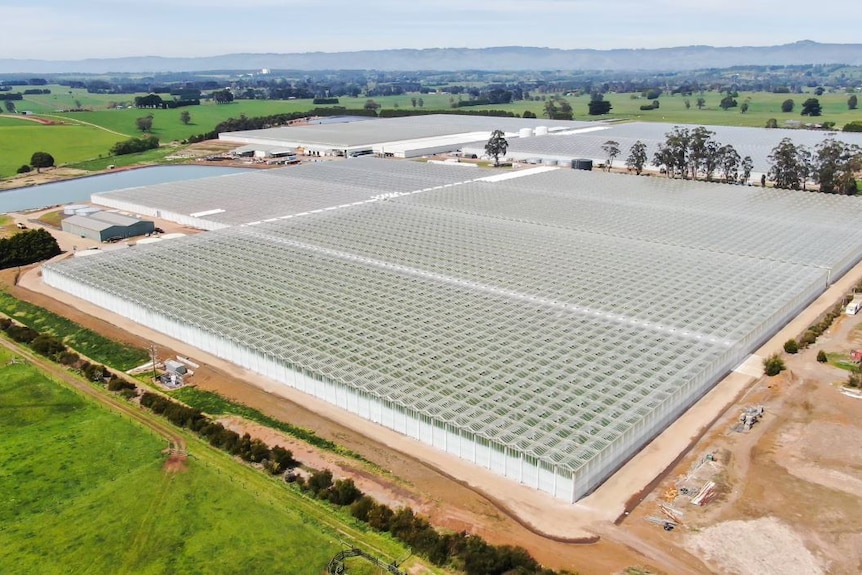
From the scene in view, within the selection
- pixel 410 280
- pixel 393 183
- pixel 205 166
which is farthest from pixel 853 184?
pixel 205 166

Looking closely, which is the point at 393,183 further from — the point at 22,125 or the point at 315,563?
the point at 22,125

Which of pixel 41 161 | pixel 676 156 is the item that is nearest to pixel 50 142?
pixel 41 161

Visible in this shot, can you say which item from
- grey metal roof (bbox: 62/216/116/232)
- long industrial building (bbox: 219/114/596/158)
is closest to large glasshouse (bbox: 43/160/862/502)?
grey metal roof (bbox: 62/216/116/232)

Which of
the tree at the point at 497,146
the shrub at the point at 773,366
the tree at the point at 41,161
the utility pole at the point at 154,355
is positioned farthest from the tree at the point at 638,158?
the tree at the point at 41,161

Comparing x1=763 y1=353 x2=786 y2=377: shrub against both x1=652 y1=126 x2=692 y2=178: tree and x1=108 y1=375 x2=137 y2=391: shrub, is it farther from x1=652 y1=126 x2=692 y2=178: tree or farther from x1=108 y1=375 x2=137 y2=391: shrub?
x1=652 y1=126 x2=692 y2=178: tree

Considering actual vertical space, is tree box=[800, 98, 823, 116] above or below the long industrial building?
above

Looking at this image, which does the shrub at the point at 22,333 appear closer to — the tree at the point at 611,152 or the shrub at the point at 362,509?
the shrub at the point at 362,509

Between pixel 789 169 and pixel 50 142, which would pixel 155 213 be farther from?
pixel 50 142
